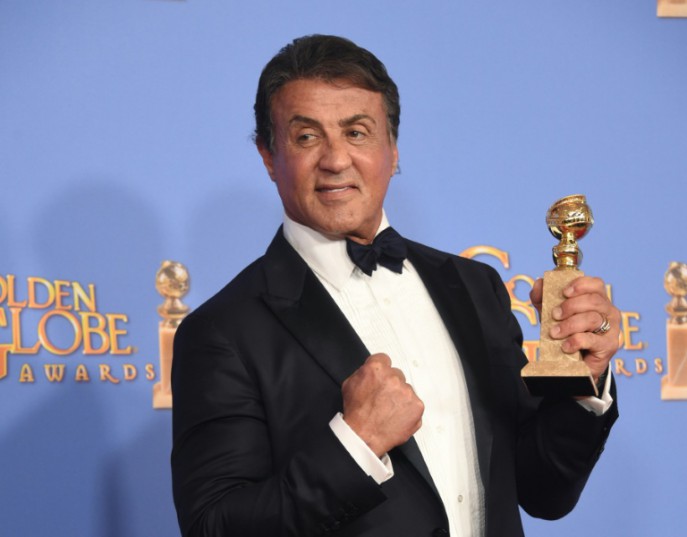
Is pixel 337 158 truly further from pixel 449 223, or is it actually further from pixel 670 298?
pixel 670 298

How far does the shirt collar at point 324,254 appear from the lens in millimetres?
1592

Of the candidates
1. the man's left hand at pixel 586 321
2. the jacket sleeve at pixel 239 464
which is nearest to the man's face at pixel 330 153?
the jacket sleeve at pixel 239 464

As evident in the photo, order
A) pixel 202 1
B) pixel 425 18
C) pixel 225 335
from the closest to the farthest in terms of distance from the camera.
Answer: pixel 225 335, pixel 202 1, pixel 425 18

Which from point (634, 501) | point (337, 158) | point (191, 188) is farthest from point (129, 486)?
point (634, 501)

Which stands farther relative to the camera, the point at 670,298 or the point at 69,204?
the point at 670,298

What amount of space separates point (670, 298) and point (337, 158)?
1.29 meters

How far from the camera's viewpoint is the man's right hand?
1.30 m

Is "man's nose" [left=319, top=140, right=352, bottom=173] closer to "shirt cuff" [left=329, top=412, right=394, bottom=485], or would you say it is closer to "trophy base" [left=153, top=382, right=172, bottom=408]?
"shirt cuff" [left=329, top=412, right=394, bottom=485]

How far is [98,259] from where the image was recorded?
7.12 feet

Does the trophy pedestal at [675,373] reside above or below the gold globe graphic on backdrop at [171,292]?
below

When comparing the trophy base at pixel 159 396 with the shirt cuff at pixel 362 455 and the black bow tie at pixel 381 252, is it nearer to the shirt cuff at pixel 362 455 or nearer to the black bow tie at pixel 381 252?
the black bow tie at pixel 381 252

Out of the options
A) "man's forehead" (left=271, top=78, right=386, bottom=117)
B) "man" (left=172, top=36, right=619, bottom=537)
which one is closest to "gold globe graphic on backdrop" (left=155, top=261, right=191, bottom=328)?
"man" (left=172, top=36, right=619, bottom=537)

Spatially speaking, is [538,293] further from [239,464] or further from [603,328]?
[239,464]

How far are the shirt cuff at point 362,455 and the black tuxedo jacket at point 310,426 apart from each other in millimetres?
10
